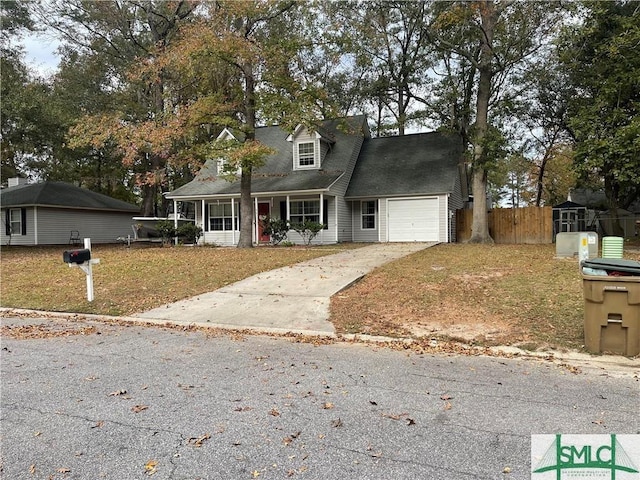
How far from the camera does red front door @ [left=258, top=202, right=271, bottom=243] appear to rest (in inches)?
842

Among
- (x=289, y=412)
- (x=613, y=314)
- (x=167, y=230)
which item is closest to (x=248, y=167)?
(x=167, y=230)

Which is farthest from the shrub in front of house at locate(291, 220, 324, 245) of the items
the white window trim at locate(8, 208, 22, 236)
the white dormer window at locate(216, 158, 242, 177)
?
the white window trim at locate(8, 208, 22, 236)

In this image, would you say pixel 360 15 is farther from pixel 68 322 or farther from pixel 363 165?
pixel 68 322

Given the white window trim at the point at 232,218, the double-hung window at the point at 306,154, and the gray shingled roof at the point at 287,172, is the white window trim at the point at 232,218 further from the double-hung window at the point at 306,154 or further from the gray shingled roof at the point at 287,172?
the double-hung window at the point at 306,154

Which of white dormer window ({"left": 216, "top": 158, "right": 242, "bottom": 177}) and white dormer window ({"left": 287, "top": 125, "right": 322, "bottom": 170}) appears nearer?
white dormer window ({"left": 216, "top": 158, "right": 242, "bottom": 177})

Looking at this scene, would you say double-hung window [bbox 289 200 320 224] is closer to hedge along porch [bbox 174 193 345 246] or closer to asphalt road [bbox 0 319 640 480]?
hedge along porch [bbox 174 193 345 246]

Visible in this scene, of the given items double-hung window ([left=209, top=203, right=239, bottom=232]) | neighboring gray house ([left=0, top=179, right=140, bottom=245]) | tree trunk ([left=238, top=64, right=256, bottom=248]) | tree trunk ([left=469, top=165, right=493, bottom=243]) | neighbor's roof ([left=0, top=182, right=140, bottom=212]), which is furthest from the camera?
neighboring gray house ([left=0, top=179, right=140, bottom=245])

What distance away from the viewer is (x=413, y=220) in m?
20.0

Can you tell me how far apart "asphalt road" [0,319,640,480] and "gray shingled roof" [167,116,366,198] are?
14.7m

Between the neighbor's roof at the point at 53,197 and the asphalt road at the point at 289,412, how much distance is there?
22540 millimetres

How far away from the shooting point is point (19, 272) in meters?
12.4

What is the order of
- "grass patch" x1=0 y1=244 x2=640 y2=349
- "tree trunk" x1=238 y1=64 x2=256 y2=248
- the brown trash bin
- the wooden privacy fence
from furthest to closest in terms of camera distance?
the wooden privacy fence, "tree trunk" x1=238 y1=64 x2=256 y2=248, "grass patch" x1=0 y1=244 x2=640 y2=349, the brown trash bin

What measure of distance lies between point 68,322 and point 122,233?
2410cm

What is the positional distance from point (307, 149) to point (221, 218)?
18.6ft
